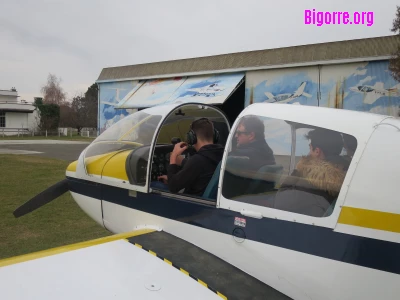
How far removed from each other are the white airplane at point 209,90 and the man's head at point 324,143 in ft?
35.6

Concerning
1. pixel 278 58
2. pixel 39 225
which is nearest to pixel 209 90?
pixel 278 58

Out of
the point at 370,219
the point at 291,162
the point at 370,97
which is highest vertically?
the point at 370,97

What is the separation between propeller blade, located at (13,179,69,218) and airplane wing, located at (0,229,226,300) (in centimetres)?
177

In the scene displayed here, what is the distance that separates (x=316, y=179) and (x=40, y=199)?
3.09m

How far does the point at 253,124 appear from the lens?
88.5 inches

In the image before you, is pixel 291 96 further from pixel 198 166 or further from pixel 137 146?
pixel 198 166

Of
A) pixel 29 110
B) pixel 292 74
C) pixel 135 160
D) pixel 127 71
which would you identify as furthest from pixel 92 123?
pixel 135 160

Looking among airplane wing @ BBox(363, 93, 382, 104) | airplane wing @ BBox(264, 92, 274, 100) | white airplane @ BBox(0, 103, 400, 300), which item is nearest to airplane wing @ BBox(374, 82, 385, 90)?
airplane wing @ BBox(363, 93, 382, 104)

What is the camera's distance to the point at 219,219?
2.23m

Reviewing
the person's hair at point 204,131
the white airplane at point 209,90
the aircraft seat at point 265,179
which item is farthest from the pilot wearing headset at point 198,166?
the white airplane at point 209,90

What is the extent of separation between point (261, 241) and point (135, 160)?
4.70ft

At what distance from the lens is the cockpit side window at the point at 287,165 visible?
183cm

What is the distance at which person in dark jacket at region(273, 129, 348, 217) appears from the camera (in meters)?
1.81

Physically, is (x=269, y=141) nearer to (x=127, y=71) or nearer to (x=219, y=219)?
(x=219, y=219)
